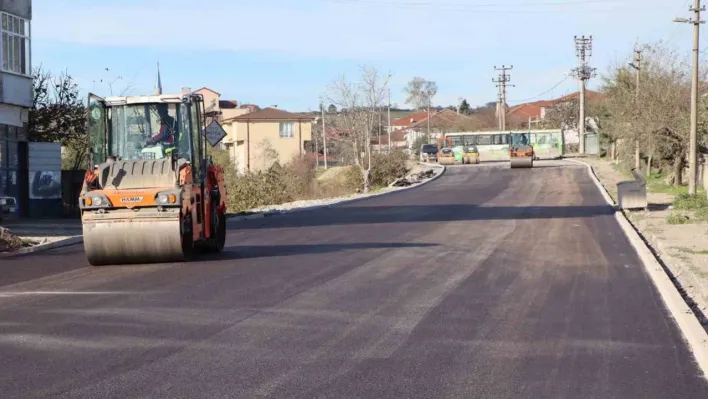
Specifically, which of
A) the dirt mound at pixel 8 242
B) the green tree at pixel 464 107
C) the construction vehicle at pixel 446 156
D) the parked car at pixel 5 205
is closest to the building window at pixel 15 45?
the parked car at pixel 5 205

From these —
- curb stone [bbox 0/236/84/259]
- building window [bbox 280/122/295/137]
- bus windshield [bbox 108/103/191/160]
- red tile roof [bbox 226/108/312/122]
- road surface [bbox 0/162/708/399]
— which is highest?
red tile roof [bbox 226/108/312/122]

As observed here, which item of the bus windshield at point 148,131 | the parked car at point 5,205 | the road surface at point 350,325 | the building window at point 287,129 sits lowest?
the road surface at point 350,325

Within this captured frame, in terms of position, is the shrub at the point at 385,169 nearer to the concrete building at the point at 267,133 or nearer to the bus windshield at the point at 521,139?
the bus windshield at the point at 521,139

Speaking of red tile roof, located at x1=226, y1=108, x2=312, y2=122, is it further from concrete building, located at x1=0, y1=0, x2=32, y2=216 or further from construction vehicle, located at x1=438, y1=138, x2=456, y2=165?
concrete building, located at x1=0, y1=0, x2=32, y2=216

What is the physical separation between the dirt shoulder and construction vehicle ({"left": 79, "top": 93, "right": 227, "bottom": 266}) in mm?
7609

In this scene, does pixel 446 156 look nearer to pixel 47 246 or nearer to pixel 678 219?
pixel 678 219

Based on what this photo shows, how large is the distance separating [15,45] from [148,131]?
14188mm

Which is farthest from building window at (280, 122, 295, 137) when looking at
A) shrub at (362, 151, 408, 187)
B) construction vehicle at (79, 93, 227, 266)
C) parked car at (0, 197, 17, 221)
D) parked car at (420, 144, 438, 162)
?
construction vehicle at (79, 93, 227, 266)

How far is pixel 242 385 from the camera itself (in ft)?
23.6

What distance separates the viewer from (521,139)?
8281 cm

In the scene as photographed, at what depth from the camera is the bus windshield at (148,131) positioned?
1593 cm

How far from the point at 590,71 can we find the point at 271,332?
86658mm

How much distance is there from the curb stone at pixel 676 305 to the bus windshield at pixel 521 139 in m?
62.3

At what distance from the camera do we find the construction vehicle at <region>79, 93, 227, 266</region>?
14734mm
